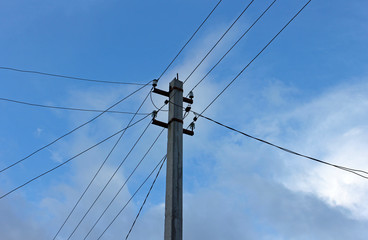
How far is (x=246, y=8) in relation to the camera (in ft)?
32.9

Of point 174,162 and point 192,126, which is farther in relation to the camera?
point 192,126

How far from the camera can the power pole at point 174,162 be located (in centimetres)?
877

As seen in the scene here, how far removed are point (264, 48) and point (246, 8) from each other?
99 cm

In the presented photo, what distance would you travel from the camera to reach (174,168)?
9461 mm

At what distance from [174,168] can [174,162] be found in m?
0.15

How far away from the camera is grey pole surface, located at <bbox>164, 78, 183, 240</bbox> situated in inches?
345

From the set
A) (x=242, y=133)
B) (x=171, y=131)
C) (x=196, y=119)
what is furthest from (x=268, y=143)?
(x=171, y=131)

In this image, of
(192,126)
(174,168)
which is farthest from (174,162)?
(192,126)

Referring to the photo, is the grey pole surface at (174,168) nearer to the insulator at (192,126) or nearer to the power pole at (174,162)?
the power pole at (174,162)

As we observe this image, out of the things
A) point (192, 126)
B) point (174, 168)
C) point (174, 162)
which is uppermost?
point (192, 126)

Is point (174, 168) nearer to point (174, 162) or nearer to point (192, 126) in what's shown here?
point (174, 162)

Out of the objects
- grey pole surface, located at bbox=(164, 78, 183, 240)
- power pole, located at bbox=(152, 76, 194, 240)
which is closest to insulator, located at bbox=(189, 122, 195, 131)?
power pole, located at bbox=(152, 76, 194, 240)

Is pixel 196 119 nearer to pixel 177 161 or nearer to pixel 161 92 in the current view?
pixel 161 92

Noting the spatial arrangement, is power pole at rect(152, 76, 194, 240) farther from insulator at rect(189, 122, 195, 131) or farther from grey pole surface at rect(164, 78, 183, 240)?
insulator at rect(189, 122, 195, 131)
